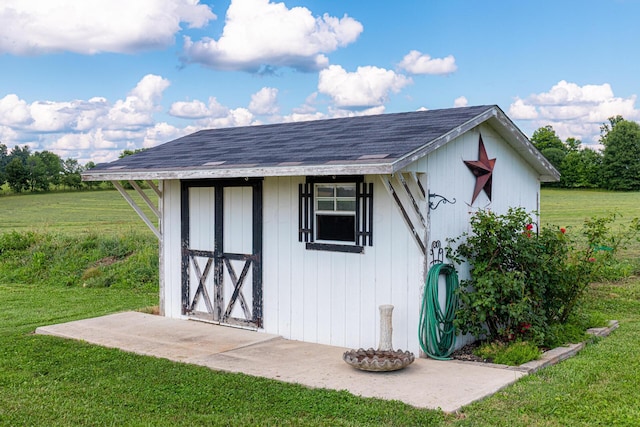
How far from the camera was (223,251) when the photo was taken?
30.2 feet

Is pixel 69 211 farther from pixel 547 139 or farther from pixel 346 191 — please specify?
pixel 547 139

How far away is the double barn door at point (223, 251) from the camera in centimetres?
886

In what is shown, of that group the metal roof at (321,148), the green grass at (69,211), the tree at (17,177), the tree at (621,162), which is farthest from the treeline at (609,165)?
the metal roof at (321,148)

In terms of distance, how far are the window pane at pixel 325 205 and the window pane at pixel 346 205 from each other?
0.10 m

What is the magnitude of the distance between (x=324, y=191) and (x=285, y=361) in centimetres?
212

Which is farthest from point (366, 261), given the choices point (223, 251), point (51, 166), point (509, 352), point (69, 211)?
point (51, 166)

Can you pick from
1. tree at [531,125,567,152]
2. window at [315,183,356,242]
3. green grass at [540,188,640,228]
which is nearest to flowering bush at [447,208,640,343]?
window at [315,183,356,242]

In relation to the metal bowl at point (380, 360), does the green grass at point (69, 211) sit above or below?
above

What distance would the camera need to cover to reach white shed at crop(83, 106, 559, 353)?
291 inches

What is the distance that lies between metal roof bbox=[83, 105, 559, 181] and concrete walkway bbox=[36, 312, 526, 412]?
2.07 m

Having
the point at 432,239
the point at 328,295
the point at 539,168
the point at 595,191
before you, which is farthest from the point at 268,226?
the point at 595,191

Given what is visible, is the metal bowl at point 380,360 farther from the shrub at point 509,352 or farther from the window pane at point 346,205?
the window pane at point 346,205

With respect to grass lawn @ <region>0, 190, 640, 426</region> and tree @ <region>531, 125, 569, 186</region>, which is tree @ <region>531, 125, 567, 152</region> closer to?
tree @ <region>531, 125, 569, 186</region>

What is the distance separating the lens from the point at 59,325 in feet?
31.0
